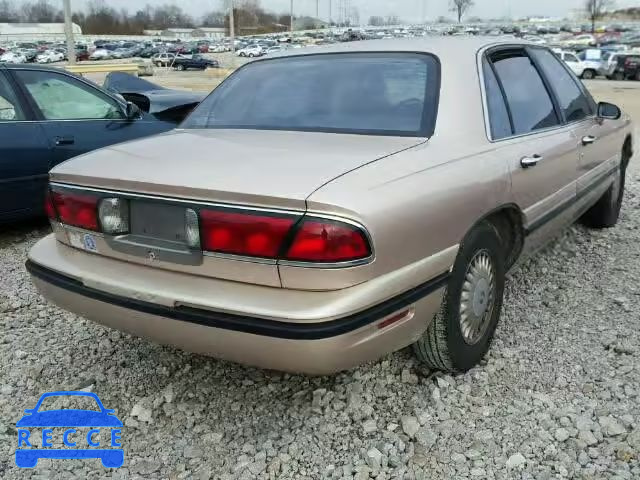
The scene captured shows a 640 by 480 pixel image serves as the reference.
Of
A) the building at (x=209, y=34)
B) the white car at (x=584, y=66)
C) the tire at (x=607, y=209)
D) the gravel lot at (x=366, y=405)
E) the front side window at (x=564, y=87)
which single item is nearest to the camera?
the gravel lot at (x=366, y=405)

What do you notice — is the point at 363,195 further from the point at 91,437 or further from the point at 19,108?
the point at 19,108

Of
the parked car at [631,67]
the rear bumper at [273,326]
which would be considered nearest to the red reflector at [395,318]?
the rear bumper at [273,326]

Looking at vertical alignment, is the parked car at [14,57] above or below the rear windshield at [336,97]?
below

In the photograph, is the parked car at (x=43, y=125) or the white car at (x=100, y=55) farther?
the white car at (x=100, y=55)

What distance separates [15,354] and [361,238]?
6.87ft

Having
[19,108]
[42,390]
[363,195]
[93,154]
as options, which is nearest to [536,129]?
[363,195]

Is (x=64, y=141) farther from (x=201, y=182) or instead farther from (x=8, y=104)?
(x=201, y=182)

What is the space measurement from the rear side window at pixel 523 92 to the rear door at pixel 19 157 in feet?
11.5

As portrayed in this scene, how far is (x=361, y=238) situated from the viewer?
198 centimetres

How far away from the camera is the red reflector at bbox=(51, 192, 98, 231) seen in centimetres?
242

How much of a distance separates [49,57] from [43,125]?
59.1 m

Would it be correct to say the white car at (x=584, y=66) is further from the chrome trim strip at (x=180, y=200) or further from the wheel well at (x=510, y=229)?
the chrome trim strip at (x=180, y=200)

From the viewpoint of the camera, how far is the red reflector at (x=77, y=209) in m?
2.42

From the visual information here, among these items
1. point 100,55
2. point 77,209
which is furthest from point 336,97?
point 100,55
